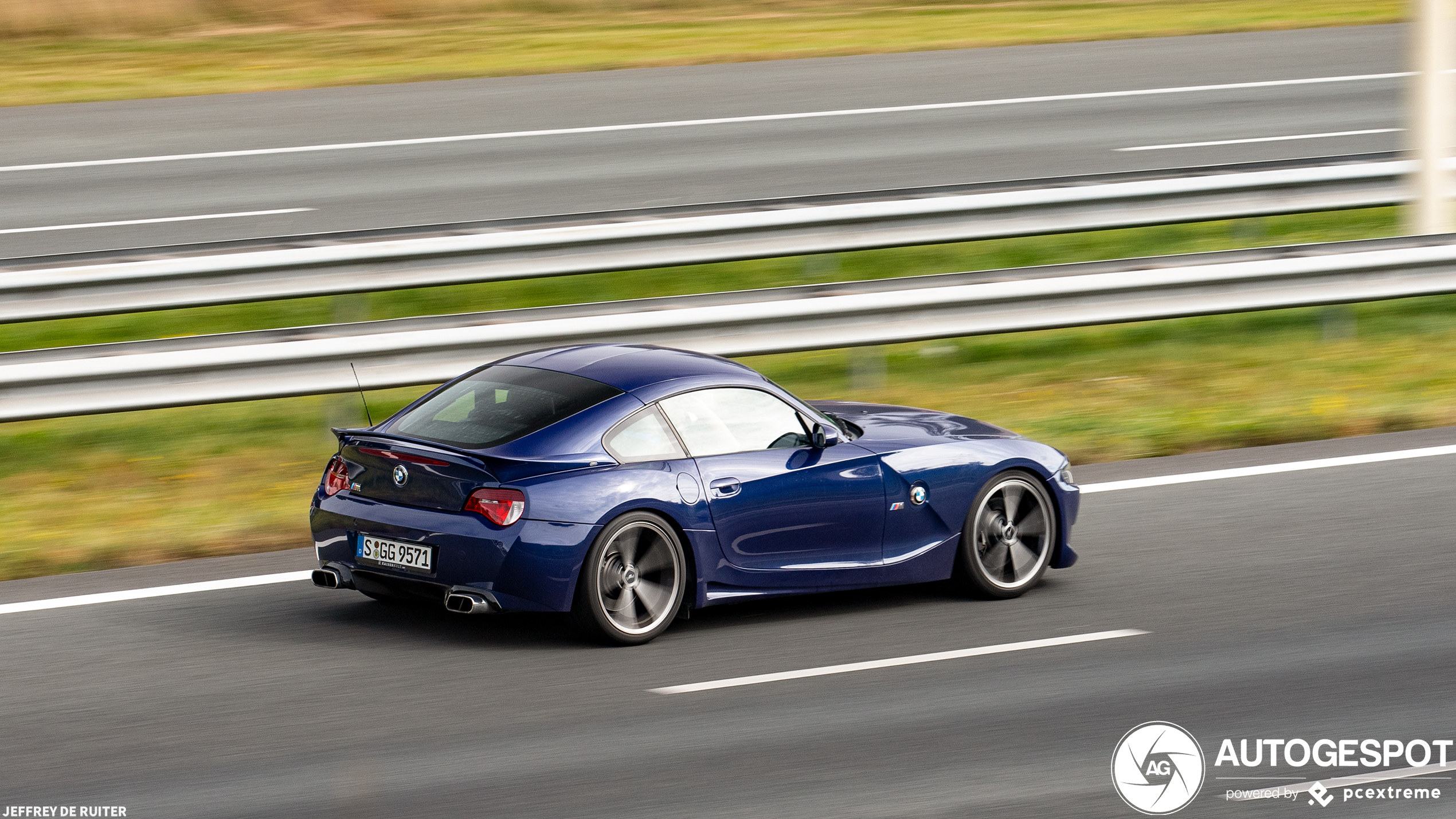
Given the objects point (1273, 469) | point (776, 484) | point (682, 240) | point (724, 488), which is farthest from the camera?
point (682, 240)

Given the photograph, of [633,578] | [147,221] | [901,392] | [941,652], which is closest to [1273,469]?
[901,392]

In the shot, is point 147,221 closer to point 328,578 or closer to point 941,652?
point 328,578

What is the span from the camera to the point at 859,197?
41.4 feet

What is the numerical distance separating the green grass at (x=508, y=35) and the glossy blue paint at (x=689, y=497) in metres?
14.9

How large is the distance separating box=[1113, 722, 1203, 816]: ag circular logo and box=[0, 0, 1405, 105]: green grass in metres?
17.1

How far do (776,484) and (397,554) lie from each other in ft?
5.35

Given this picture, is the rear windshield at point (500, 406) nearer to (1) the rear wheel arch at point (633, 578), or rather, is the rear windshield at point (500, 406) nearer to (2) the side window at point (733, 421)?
(2) the side window at point (733, 421)

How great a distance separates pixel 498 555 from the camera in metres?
7.04

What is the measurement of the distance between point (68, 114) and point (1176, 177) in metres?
12.7

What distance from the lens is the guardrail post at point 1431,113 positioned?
13.5m

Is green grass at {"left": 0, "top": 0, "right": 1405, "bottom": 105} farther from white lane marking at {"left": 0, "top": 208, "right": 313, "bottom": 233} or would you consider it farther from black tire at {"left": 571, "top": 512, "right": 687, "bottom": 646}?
black tire at {"left": 571, "top": 512, "right": 687, "bottom": 646}

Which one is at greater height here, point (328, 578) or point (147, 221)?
point (147, 221)

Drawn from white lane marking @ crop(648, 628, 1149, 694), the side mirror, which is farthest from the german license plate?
the side mirror

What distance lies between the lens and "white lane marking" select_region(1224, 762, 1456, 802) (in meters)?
5.92
